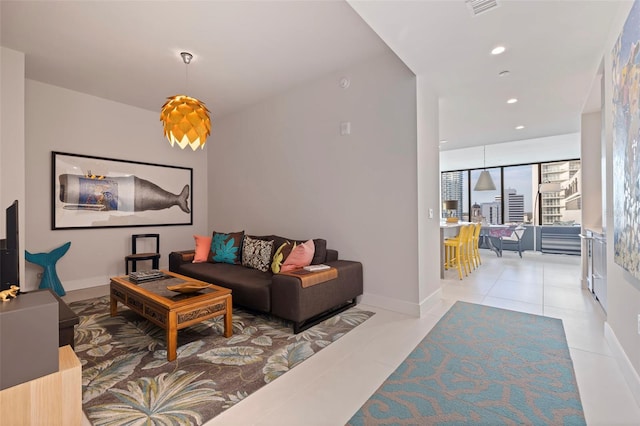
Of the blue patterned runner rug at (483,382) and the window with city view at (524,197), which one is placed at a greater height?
the window with city view at (524,197)

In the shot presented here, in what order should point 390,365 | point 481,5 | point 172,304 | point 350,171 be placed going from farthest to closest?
1. point 350,171
2. point 172,304
3. point 390,365
4. point 481,5

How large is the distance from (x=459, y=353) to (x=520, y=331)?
90 cm

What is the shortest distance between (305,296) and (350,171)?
1.75m

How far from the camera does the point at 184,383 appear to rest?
80.2 inches

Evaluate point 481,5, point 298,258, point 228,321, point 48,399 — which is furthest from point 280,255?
point 481,5

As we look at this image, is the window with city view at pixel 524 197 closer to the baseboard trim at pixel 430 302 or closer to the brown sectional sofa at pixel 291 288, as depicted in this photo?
the baseboard trim at pixel 430 302

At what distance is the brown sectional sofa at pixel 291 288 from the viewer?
286 cm

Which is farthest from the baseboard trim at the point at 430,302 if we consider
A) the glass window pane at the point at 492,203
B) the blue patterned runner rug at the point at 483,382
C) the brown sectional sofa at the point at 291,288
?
the glass window pane at the point at 492,203

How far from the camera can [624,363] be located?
2.14 metres

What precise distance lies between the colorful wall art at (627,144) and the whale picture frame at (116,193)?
6.04 meters

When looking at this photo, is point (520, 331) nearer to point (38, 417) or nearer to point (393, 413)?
point (393, 413)

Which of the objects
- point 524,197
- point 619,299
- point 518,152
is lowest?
point 619,299

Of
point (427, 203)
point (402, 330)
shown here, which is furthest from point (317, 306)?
point (427, 203)

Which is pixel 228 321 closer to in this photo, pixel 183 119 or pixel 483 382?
pixel 183 119
